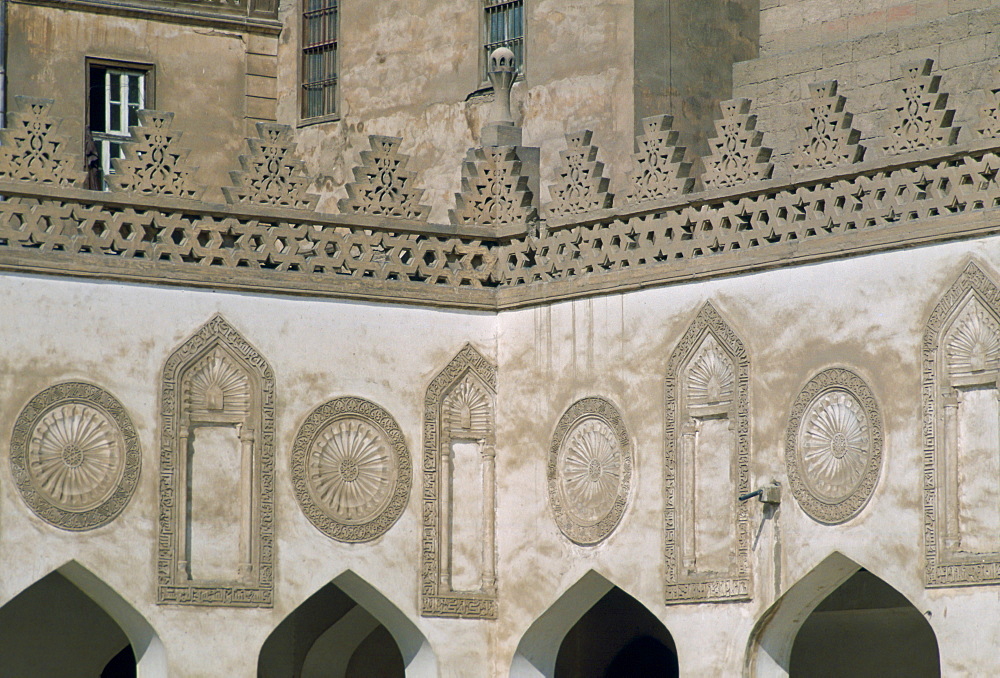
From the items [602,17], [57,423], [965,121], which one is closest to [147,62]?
[602,17]

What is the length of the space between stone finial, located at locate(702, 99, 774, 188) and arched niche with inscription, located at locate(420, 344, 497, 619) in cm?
193

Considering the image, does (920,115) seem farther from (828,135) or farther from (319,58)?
(319,58)

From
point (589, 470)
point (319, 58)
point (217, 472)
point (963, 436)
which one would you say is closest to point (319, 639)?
point (217, 472)

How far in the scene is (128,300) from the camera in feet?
36.4

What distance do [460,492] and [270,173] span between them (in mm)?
2177

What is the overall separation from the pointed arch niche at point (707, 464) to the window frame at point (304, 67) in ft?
16.6

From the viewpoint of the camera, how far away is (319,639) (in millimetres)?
Result: 14000

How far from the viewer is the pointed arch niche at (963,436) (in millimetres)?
9617

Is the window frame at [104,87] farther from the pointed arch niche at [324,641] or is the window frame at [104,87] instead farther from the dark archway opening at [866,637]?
the dark archway opening at [866,637]

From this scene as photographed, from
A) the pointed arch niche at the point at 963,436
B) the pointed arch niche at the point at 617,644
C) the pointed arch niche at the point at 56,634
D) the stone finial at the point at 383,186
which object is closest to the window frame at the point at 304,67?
the stone finial at the point at 383,186

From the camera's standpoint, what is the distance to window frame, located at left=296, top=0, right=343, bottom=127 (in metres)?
15.3

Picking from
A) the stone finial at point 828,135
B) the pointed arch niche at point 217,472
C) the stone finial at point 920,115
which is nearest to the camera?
the stone finial at point 920,115

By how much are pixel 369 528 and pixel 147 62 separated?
5.27m

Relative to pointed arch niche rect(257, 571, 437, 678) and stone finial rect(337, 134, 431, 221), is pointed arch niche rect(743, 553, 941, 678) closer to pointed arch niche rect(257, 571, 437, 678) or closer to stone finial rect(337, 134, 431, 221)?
pointed arch niche rect(257, 571, 437, 678)
